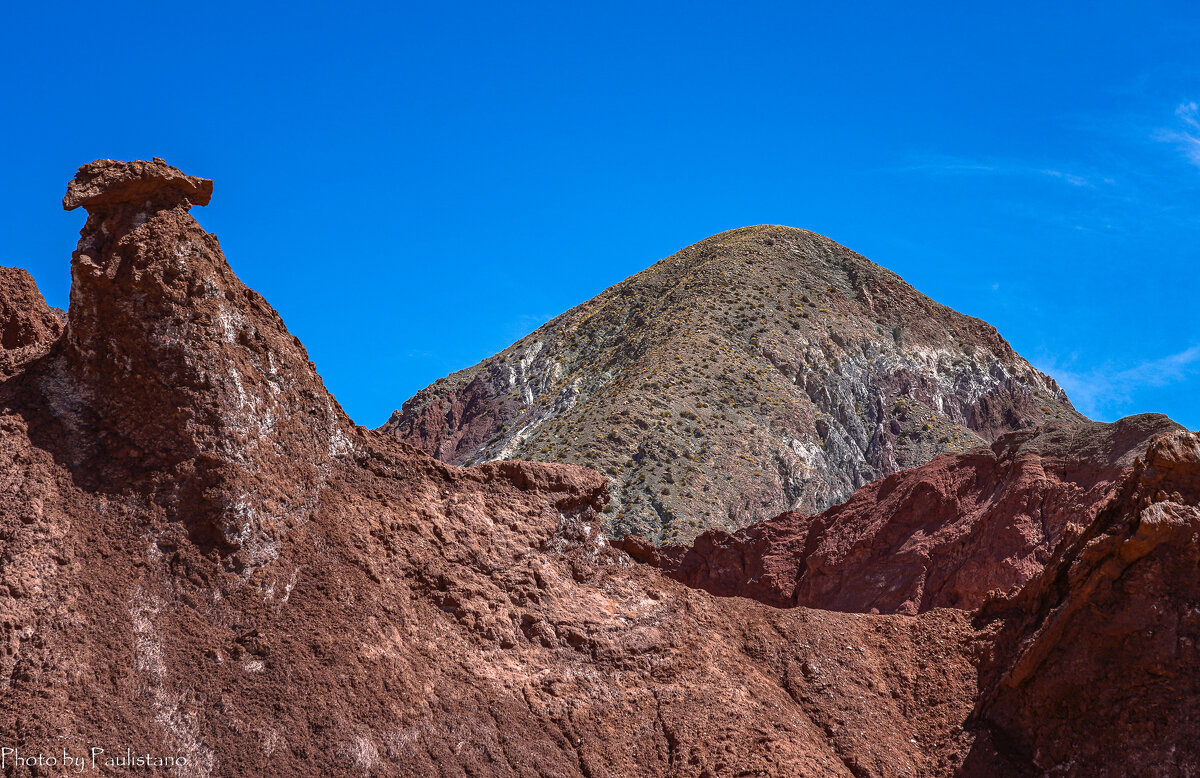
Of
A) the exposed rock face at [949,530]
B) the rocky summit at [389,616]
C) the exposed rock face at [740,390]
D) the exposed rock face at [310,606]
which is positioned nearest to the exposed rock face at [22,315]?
the rocky summit at [389,616]

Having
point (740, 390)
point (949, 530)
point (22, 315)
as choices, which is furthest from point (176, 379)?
point (740, 390)

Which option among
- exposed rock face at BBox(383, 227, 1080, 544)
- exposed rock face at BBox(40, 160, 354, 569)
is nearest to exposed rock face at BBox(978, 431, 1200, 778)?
exposed rock face at BBox(40, 160, 354, 569)

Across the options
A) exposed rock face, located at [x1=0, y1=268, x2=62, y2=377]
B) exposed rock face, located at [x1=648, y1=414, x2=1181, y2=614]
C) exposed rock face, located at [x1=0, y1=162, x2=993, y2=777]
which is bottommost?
exposed rock face, located at [x1=0, y1=162, x2=993, y2=777]

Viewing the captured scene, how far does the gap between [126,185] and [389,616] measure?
22.0 feet

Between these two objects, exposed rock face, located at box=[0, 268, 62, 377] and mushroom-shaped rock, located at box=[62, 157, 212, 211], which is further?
exposed rock face, located at box=[0, 268, 62, 377]

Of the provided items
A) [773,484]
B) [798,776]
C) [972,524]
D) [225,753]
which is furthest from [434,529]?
[773,484]

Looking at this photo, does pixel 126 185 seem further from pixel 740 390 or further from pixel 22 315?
pixel 740 390

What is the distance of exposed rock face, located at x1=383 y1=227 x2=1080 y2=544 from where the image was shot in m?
62.3

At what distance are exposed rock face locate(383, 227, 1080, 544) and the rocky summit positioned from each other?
35601 mm

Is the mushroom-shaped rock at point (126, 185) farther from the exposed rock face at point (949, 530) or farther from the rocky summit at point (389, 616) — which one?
the exposed rock face at point (949, 530)

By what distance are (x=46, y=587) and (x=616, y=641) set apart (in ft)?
24.5

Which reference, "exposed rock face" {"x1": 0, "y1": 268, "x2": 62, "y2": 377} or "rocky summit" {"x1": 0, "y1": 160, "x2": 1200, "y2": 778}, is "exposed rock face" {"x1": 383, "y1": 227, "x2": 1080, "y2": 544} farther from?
"rocky summit" {"x1": 0, "y1": 160, "x2": 1200, "y2": 778}

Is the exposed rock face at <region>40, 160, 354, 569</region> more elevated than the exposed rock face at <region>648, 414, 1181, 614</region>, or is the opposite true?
the exposed rock face at <region>648, 414, 1181, 614</region>

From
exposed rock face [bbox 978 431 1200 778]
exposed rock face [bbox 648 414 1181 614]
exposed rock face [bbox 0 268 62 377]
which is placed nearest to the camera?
exposed rock face [bbox 978 431 1200 778]
